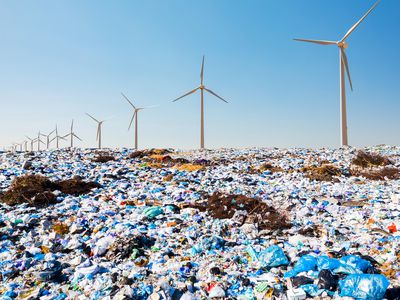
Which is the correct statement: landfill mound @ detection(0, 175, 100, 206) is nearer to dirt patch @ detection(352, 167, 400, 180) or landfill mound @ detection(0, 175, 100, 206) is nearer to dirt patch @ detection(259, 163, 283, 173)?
dirt patch @ detection(259, 163, 283, 173)

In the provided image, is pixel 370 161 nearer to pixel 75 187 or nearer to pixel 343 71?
pixel 75 187

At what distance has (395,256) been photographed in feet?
11.9

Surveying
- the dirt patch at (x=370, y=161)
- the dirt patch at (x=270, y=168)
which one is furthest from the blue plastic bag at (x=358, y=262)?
the dirt patch at (x=370, y=161)

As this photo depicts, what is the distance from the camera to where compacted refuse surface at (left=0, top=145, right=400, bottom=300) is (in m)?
3.37

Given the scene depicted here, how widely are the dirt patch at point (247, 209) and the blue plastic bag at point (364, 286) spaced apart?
2.02 m

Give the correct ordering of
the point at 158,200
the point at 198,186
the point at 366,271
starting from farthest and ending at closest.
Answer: the point at 198,186
the point at 158,200
the point at 366,271

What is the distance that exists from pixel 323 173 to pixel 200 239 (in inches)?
265

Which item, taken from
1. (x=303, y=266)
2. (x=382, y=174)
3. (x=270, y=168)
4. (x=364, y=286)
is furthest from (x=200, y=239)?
(x=382, y=174)

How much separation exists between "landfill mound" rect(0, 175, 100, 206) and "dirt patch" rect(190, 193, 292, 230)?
3744 millimetres

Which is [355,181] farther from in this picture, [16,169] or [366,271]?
[16,169]

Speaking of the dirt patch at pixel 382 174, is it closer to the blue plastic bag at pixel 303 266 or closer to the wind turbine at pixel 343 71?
the blue plastic bag at pixel 303 266

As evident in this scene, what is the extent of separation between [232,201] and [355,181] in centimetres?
488

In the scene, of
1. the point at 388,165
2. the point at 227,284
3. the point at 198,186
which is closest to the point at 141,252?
the point at 227,284

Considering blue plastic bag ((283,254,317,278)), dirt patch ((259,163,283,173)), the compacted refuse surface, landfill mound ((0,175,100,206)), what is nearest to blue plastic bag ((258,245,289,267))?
the compacted refuse surface
